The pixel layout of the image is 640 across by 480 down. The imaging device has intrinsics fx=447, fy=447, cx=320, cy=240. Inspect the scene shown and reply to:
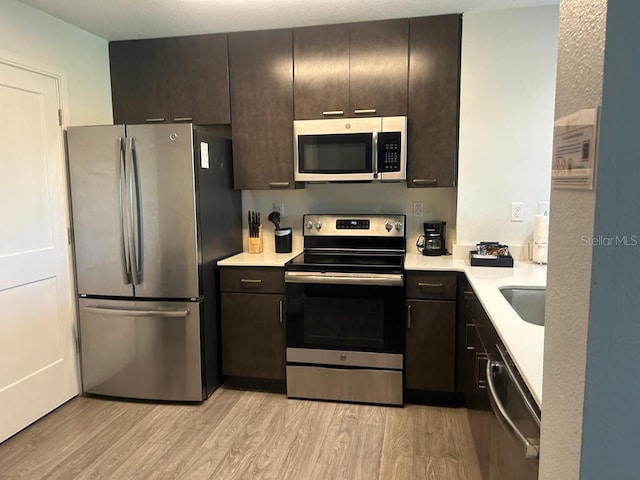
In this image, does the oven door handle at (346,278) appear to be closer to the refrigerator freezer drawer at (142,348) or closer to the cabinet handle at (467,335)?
the cabinet handle at (467,335)

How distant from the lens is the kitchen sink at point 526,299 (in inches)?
83.4

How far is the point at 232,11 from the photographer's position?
2615 mm

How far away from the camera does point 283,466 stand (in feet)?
7.07

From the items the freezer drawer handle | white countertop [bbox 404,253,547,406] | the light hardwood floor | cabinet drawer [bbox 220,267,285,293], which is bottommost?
the light hardwood floor

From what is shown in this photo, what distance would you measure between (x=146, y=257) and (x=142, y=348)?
1.88 feet

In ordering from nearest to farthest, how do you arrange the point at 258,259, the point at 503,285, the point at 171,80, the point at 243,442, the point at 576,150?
the point at 576,150 → the point at 503,285 → the point at 243,442 → the point at 258,259 → the point at 171,80

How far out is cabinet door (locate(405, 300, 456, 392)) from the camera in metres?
2.62

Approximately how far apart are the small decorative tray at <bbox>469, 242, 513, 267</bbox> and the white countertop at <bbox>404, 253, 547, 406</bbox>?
49 mm

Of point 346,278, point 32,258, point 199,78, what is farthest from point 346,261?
point 32,258

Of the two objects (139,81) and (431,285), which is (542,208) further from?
(139,81)

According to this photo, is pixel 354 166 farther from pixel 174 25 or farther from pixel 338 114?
pixel 174 25

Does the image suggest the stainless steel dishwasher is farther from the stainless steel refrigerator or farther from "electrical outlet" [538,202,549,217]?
the stainless steel refrigerator

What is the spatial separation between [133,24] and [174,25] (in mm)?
252

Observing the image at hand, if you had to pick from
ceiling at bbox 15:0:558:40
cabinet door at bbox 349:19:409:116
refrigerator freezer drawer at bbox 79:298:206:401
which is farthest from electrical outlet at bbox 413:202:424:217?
refrigerator freezer drawer at bbox 79:298:206:401
